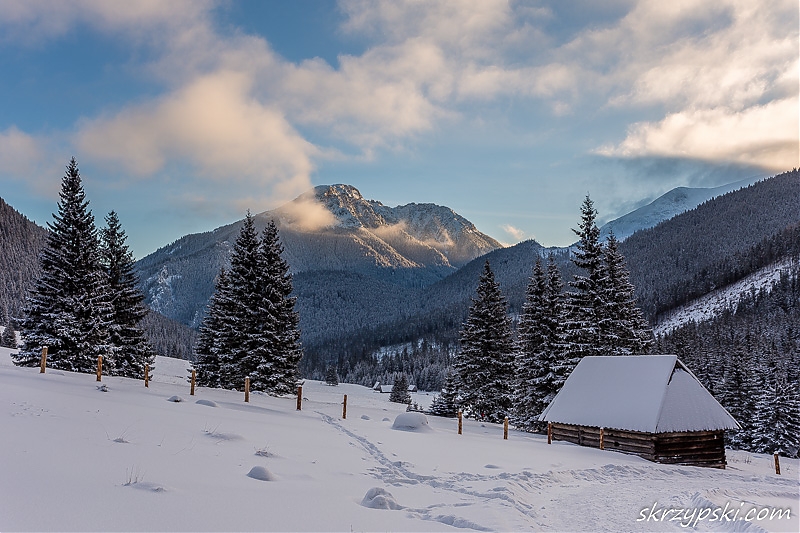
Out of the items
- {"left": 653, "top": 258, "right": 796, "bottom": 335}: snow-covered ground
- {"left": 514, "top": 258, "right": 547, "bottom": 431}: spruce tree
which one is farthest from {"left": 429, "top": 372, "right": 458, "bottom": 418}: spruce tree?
{"left": 653, "top": 258, "right": 796, "bottom": 335}: snow-covered ground

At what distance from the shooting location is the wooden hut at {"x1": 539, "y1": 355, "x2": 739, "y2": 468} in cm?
2112

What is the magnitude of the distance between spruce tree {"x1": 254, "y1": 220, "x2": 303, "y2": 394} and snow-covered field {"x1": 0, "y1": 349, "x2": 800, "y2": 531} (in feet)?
40.6

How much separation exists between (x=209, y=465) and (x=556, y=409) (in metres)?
20.6

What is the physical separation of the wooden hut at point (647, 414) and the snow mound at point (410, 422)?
21.7ft

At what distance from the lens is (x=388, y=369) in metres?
155

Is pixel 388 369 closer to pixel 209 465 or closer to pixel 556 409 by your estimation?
pixel 556 409

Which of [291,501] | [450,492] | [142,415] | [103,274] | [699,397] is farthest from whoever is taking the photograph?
[103,274]

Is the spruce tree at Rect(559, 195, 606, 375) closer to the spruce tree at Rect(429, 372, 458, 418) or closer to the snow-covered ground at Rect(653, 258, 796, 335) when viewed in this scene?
the spruce tree at Rect(429, 372, 458, 418)

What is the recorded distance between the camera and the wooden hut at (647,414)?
69.3 ft

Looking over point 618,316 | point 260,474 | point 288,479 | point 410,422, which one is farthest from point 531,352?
point 260,474

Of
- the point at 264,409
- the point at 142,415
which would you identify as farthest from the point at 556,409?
the point at 142,415

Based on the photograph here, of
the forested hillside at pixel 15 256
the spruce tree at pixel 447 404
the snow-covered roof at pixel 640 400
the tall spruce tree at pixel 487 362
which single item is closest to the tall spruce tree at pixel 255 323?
the tall spruce tree at pixel 487 362

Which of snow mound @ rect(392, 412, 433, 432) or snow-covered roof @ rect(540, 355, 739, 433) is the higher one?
snow-covered roof @ rect(540, 355, 739, 433)

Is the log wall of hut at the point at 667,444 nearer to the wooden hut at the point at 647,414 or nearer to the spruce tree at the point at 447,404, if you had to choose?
the wooden hut at the point at 647,414
